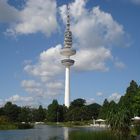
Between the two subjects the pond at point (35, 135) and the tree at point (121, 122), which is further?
the pond at point (35, 135)

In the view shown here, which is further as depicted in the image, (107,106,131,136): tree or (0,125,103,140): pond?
(0,125,103,140): pond

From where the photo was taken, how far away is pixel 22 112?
18150cm

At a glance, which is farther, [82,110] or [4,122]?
[82,110]

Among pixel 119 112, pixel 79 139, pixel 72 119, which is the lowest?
pixel 79 139

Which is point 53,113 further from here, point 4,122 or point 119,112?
point 119,112

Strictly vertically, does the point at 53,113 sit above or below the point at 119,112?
above

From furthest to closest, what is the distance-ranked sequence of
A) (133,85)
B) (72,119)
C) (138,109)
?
(72,119)
(133,85)
(138,109)

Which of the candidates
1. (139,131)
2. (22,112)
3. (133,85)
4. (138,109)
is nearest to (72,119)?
(22,112)

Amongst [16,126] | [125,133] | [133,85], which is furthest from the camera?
[133,85]

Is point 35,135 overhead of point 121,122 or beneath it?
beneath

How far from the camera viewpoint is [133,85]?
5251 inches

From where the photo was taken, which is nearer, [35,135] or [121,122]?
[121,122]

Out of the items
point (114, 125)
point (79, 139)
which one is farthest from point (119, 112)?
point (79, 139)

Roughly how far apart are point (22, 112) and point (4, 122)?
187ft
